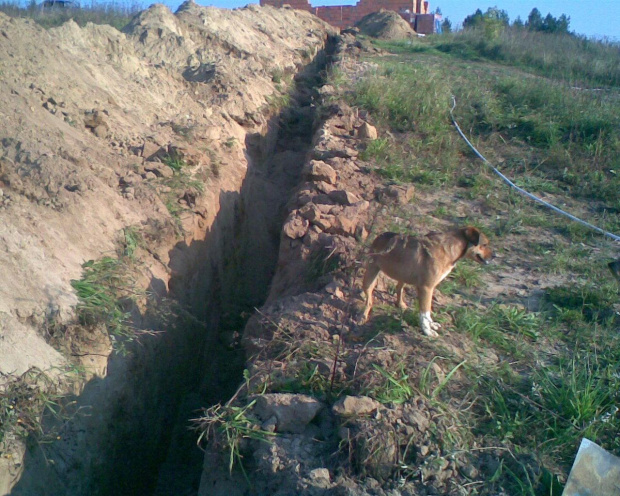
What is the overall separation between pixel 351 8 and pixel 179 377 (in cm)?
3141

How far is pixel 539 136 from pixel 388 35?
17588 millimetres

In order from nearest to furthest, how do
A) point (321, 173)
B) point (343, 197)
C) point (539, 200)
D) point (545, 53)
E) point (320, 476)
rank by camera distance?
point (320, 476) < point (343, 197) < point (321, 173) < point (539, 200) < point (545, 53)

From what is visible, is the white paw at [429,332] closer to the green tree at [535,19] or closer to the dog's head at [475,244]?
the dog's head at [475,244]

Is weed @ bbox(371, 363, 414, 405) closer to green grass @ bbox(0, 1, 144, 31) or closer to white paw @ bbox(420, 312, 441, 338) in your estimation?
white paw @ bbox(420, 312, 441, 338)

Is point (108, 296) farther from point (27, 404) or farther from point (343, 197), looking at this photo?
point (343, 197)

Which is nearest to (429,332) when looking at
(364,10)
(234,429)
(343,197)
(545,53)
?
(234,429)

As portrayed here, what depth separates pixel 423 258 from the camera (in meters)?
4.55

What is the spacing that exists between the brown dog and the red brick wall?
29257 mm

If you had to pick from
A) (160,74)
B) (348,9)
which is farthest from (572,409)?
(348,9)

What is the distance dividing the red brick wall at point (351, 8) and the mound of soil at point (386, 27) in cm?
382

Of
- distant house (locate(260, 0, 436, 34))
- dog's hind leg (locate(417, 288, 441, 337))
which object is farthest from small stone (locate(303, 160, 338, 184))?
distant house (locate(260, 0, 436, 34))

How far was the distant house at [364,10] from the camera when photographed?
101 feet

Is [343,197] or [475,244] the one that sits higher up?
[343,197]

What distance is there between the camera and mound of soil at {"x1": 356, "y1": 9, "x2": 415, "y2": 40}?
83.5 feet
